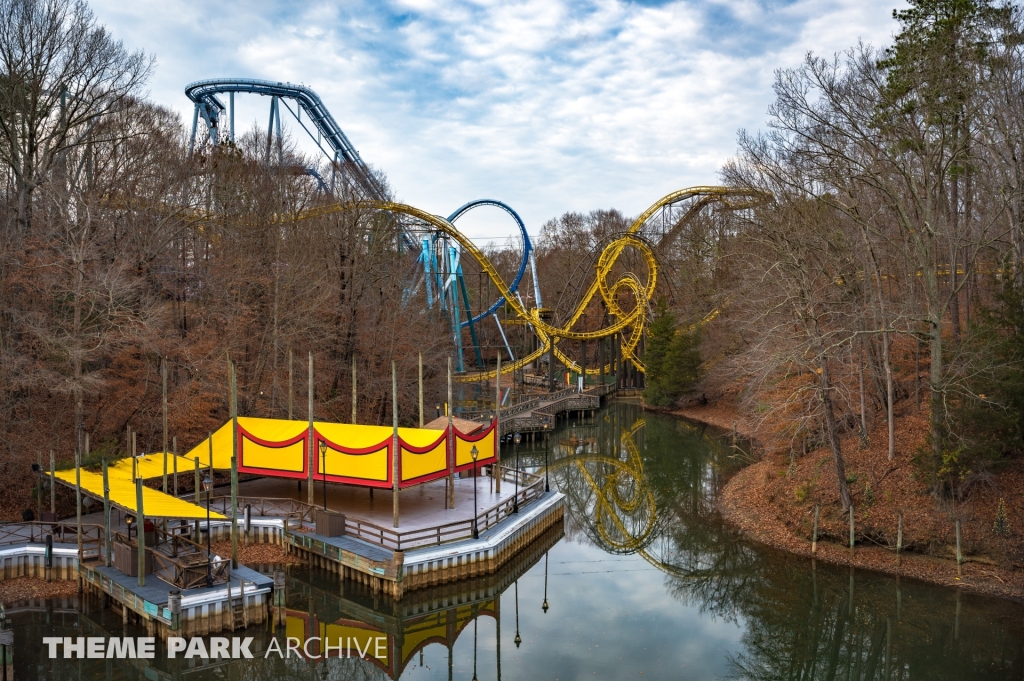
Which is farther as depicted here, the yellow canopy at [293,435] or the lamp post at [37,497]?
the yellow canopy at [293,435]

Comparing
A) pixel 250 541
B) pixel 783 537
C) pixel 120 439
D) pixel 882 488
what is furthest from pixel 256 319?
pixel 882 488

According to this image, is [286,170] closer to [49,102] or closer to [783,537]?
[49,102]

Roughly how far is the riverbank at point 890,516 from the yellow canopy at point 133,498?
1278 centimetres

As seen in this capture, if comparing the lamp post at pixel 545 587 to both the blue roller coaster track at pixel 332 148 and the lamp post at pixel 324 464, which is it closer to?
the lamp post at pixel 324 464

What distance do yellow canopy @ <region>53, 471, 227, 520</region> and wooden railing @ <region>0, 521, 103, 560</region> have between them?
878 mm

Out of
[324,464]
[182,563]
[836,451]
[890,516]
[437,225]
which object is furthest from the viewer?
[437,225]

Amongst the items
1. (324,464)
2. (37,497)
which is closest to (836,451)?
(324,464)

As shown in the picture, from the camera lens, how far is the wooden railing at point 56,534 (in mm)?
15188

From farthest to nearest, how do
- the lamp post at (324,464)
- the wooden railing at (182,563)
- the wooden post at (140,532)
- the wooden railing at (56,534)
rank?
the lamp post at (324,464), the wooden railing at (56,534), the wooden railing at (182,563), the wooden post at (140,532)

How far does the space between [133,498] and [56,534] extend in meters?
2.83

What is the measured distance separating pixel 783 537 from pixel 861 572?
2.41 meters

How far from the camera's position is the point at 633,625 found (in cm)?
1383

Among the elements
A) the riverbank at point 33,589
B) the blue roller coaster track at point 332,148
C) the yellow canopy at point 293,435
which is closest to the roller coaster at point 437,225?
the blue roller coaster track at point 332,148

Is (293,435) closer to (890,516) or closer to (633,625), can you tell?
(633,625)
